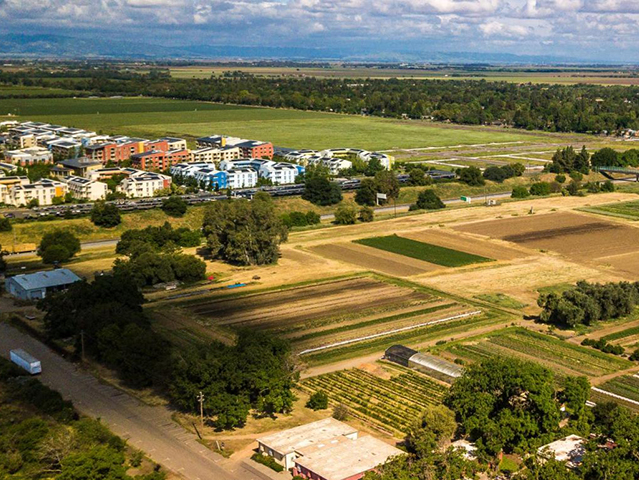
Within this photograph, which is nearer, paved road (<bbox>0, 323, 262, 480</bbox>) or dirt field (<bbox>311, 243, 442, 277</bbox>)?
paved road (<bbox>0, 323, 262, 480</bbox>)

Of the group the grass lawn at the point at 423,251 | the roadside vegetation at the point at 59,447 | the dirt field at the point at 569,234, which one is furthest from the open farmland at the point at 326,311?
the dirt field at the point at 569,234

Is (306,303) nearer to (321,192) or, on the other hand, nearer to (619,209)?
(321,192)

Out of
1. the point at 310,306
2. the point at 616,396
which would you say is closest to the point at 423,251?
the point at 310,306

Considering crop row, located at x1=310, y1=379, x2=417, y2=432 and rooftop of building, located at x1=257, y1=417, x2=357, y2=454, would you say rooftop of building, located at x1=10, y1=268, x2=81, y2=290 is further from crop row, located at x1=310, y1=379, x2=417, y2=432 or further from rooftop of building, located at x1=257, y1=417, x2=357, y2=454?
rooftop of building, located at x1=257, y1=417, x2=357, y2=454

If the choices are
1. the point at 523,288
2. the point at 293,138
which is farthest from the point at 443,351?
the point at 293,138

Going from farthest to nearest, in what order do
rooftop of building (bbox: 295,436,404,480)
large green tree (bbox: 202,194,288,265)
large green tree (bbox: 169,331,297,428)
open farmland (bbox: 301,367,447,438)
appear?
large green tree (bbox: 202,194,288,265)
open farmland (bbox: 301,367,447,438)
large green tree (bbox: 169,331,297,428)
rooftop of building (bbox: 295,436,404,480)

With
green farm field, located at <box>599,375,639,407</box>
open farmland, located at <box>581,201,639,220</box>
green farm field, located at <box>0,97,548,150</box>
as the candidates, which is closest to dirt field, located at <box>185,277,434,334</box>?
green farm field, located at <box>599,375,639,407</box>
